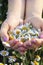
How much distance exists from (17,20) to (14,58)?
0.33 m

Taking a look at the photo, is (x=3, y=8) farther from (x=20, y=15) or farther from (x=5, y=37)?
(x=5, y=37)

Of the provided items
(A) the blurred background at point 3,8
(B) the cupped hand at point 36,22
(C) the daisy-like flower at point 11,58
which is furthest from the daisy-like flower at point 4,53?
(A) the blurred background at point 3,8

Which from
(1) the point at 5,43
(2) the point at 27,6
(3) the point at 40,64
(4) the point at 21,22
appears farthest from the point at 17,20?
(3) the point at 40,64

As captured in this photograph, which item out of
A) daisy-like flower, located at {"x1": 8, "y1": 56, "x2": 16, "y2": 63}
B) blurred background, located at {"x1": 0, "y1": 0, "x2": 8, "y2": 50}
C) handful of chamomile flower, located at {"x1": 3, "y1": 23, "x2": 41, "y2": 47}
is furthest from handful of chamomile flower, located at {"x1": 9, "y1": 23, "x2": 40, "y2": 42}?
blurred background, located at {"x1": 0, "y1": 0, "x2": 8, "y2": 50}

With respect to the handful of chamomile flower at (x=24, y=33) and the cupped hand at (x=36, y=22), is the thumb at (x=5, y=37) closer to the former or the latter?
the handful of chamomile flower at (x=24, y=33)

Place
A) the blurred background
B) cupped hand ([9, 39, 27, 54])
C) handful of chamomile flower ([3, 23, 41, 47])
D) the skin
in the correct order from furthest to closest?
the blurred background → the skin → handful of chamomile flower ([3, 23, 41, 47]) → cupped hand ([9, 39, 27, 54])

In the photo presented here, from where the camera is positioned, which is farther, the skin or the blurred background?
the blurred background

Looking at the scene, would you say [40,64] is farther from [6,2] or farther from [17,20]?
[6,2]

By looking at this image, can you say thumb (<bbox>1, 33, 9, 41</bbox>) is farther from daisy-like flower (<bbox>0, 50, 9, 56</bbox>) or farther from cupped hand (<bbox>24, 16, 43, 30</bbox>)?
cupped hand (<bbox>24, 16, 43, 30</bbox>)

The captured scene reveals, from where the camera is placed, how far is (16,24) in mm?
1386

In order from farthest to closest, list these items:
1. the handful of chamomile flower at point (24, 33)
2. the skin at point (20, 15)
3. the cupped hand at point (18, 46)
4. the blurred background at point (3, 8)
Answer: the blurred background at point (3, 8) → the skin at point (20, 15) → the handful of chamomile flower at point (24, 33) → the cupped hand at point (18, 46)

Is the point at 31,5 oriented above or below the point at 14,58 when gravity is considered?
above

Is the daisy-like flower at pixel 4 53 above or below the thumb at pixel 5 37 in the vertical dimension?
below

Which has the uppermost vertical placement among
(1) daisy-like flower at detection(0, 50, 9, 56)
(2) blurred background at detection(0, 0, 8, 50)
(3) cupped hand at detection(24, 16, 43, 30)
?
(2) blurred background at detection(0, 0, 8, 50)
